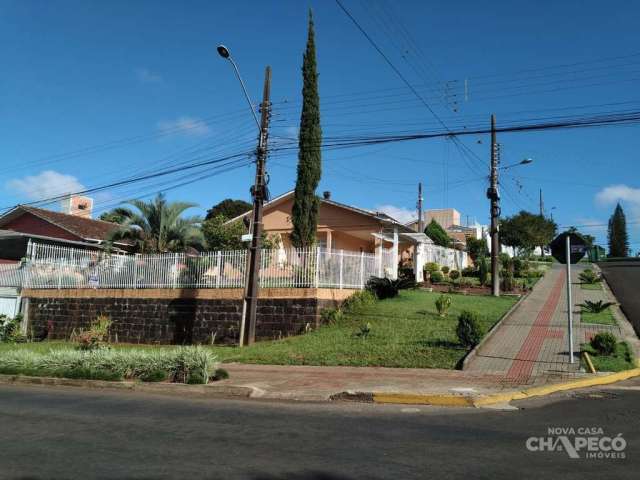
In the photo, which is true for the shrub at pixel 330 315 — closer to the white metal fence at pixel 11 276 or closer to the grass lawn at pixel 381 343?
the grass lawn at pixel 381 343

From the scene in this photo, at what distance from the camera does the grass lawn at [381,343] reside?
40.6ft

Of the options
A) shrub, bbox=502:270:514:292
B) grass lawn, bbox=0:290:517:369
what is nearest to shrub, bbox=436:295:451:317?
grass lawn, bbox=0:290:517:369

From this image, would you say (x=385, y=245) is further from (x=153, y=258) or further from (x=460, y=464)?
(x=460, y=464)

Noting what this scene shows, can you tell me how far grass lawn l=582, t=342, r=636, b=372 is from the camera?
34.0 feet

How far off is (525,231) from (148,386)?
50.1m

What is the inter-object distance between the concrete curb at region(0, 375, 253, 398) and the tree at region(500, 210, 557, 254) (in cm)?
4967

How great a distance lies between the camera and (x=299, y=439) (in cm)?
616

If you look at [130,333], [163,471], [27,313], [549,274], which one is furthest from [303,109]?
[549,274]

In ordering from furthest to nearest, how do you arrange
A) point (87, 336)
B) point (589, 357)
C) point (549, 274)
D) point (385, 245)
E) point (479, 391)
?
point (549, 274) < point (385, 245) < point (87, 336) < point (589, 357) < point (479, 391)

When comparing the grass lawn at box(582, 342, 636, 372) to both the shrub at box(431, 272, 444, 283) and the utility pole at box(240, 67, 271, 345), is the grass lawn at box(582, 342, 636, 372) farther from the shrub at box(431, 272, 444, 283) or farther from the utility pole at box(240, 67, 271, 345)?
the shrub at box(431, 272, 444, 283)

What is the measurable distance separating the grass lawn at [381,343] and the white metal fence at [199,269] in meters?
1.49

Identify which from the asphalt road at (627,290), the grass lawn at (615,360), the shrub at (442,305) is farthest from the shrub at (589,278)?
the grass lawn at (615,360)

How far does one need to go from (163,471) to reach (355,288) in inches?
532

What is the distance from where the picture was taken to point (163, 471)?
4969mm
